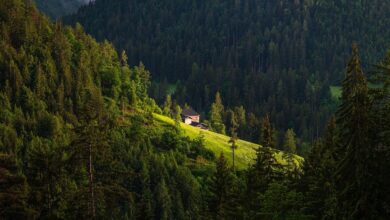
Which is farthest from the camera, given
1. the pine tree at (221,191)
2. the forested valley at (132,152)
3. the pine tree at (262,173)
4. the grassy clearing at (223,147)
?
the grassy clearing at (223,147)

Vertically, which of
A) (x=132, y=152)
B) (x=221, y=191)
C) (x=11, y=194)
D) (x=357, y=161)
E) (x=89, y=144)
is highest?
(x=89, y=144)

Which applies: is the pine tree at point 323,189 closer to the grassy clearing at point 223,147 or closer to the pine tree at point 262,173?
the pine tree at point 262,173

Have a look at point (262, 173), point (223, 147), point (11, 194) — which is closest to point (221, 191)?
point (262, 173)

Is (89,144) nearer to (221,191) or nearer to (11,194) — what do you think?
(11,194)

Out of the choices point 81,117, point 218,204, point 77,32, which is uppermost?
point 77,32

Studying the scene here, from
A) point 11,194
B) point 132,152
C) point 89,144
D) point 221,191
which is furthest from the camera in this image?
point 132,152

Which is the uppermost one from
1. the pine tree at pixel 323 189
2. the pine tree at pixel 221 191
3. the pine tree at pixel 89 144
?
the pine tree at pixel 89 144

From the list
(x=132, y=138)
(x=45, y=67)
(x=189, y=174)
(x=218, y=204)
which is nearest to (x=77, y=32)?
(x=45, y=67)

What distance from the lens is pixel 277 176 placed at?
5884 centimetres

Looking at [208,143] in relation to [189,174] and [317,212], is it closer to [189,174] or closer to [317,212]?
[189,174]

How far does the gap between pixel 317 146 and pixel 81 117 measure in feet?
92.7

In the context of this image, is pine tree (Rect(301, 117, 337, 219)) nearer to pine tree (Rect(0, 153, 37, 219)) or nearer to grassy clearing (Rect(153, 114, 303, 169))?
pine tree (Rect(0, 153, 37, 219))

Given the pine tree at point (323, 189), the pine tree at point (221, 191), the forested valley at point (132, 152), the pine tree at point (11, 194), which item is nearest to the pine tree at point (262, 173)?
the forested valley at point (132, 152)

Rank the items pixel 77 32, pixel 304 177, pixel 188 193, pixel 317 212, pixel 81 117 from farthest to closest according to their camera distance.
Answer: pixel 77 32
pixel 188 193
pixel 304 177
pixel 317 212
pixel 81 117
